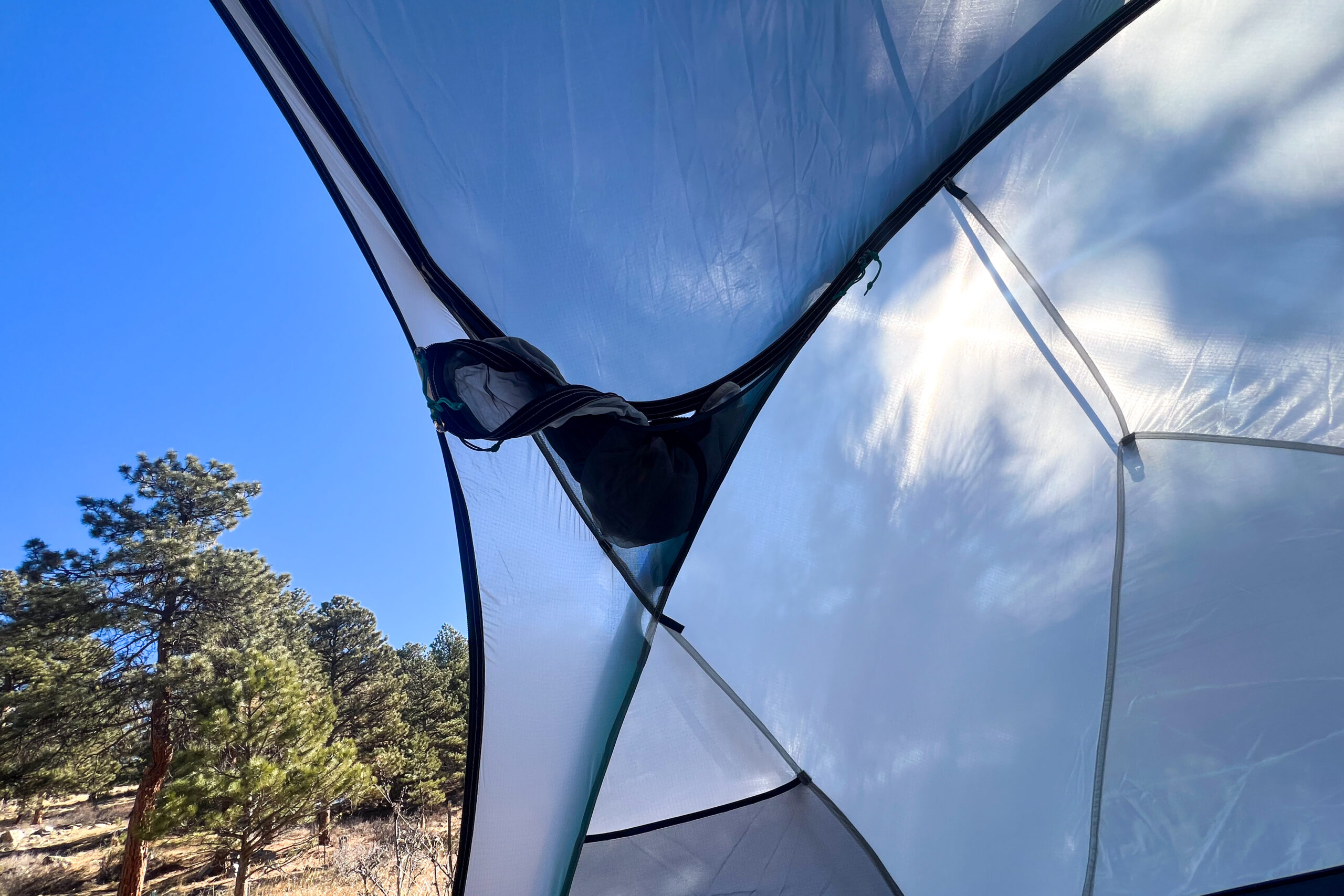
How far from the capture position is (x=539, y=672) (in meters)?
1.58

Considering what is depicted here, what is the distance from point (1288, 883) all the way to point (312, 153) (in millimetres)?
2407

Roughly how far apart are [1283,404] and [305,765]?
11992 mm

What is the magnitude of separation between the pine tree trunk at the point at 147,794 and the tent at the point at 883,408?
1040 cm

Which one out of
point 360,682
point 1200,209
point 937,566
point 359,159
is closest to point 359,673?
point 360,682

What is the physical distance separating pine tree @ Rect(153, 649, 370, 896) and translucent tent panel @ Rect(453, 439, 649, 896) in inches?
377

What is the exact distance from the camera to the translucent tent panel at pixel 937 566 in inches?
61.1

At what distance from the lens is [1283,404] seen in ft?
4.30

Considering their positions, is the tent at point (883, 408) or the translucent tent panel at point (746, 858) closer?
the tent at point (883, 408)

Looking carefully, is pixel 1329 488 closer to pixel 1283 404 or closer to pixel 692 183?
pixel 1283 404

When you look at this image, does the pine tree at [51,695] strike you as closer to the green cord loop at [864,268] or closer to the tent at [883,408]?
the tent at [883,408]

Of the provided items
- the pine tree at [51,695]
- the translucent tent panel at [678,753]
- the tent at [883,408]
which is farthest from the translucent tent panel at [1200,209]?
the pine tree at [51,695]

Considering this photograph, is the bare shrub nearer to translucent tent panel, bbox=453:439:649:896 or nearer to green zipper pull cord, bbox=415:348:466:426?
translucent tent panel, bbox=453:439:649:896

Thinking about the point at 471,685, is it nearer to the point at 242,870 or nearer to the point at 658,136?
the point at 658,136

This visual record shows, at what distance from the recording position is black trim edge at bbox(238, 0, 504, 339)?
36.5 inches
